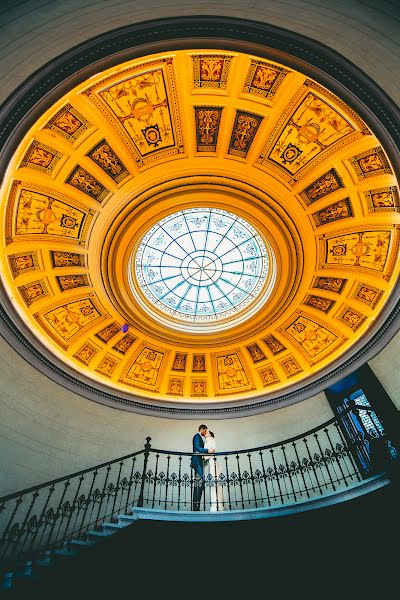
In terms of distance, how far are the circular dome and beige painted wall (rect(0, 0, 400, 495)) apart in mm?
4103

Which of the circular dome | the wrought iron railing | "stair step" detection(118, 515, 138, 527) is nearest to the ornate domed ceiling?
the circular dome

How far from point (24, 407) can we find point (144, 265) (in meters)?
5.75

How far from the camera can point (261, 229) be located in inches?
407

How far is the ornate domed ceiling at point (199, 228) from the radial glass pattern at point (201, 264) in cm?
5

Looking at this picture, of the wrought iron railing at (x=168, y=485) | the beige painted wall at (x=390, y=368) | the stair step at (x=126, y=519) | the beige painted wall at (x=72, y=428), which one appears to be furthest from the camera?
the beige painted wall at (x=390, y=368)

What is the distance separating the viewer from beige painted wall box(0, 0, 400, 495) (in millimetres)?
3994

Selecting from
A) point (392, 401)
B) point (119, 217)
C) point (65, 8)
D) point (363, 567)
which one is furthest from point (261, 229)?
point (363, 567)

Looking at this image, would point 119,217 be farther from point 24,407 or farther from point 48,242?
point 24,407

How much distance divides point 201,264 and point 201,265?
0.05 m

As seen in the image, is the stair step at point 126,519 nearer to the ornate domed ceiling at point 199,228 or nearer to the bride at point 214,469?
the bride at point 214,469

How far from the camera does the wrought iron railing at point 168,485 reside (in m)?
6.66

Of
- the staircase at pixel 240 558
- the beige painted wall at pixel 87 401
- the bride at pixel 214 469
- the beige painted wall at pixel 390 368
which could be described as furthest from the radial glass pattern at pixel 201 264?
the staircase at pixel 240 558

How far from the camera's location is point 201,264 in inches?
490

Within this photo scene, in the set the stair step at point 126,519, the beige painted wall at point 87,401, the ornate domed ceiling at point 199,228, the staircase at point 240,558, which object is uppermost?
the ornate domed ceiling at point 199,228
